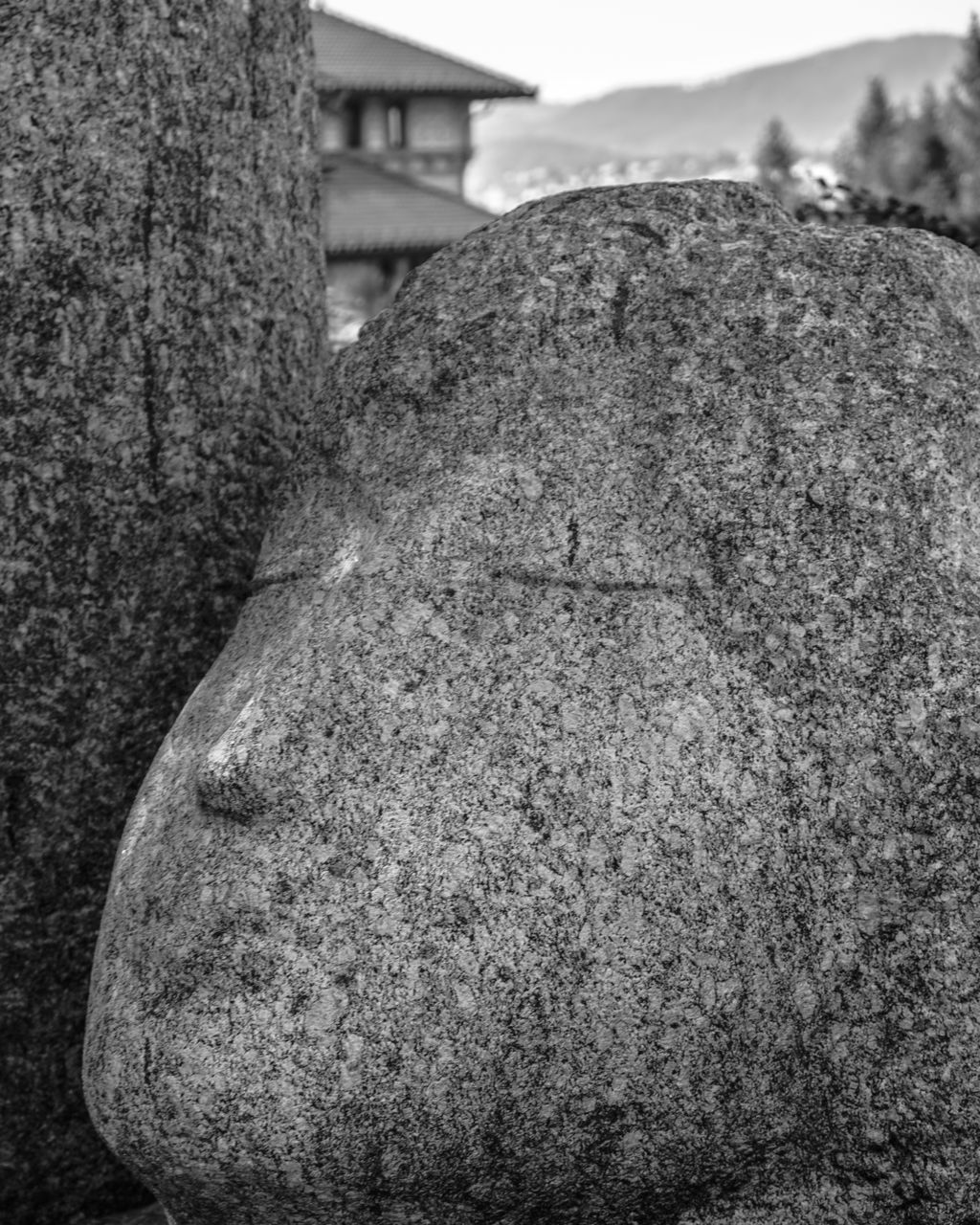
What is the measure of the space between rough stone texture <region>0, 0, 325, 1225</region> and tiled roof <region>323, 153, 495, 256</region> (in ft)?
58.2

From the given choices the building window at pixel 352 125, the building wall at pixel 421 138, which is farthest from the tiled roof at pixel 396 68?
the building window at pixel 352 125

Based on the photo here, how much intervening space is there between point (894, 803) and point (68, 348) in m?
1.52

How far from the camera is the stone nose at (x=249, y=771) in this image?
2111 millimetres

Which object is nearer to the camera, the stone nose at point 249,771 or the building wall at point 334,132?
the stone nose at point 249,771

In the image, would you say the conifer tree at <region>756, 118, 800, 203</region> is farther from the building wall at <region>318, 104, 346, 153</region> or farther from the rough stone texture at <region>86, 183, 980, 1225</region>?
the rough stone texture at <region>86, 183, 980, 1225</region>

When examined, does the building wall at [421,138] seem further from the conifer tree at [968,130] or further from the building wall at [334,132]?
the conifer tree at [968,130]

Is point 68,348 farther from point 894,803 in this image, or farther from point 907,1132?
point 907,1132

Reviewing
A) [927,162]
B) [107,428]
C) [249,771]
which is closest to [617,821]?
[249,771]

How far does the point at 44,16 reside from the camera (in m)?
2.40

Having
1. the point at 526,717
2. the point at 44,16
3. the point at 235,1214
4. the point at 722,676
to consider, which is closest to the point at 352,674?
the point at 526,717

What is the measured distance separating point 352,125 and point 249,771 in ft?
75.4

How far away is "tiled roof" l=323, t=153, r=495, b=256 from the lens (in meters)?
20.5

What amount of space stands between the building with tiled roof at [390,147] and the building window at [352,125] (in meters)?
0.02

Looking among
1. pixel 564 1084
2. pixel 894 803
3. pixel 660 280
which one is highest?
pixel 660 280
